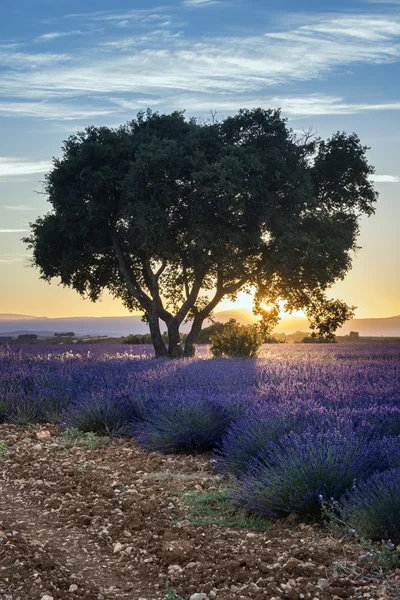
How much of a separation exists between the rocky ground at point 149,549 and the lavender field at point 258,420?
0.36m

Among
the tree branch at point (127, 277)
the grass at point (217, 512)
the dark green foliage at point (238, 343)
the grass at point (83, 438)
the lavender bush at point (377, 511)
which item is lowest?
the grass at point (217, 512)

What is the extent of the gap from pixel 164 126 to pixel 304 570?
950 inches

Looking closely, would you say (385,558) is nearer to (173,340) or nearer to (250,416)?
(250,416)

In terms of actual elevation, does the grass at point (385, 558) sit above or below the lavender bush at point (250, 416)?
below

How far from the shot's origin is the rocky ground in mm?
4555

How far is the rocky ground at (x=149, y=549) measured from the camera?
14.9 ft

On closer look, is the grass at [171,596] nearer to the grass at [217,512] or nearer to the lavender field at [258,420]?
the grass at [217,512]

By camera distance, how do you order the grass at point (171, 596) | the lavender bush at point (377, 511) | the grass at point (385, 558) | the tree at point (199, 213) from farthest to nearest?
the tree at point (199, 213), the lavender bush at point (377, 511), the grass at point (385, 558), the grass at point (171, 596)

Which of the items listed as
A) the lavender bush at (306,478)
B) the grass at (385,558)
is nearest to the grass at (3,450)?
the lavender bush at (306,478)

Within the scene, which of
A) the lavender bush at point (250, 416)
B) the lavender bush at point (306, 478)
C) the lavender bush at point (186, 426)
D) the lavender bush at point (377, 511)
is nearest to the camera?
the lavender bush at point (377, 511)

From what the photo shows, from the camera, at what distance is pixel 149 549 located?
17.5ft

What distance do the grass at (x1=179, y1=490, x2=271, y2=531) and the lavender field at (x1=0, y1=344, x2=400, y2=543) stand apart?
0.11 metres

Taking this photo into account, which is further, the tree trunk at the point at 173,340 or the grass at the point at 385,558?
the tree trunk at the point at 173,340

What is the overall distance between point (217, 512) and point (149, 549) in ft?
3.48
